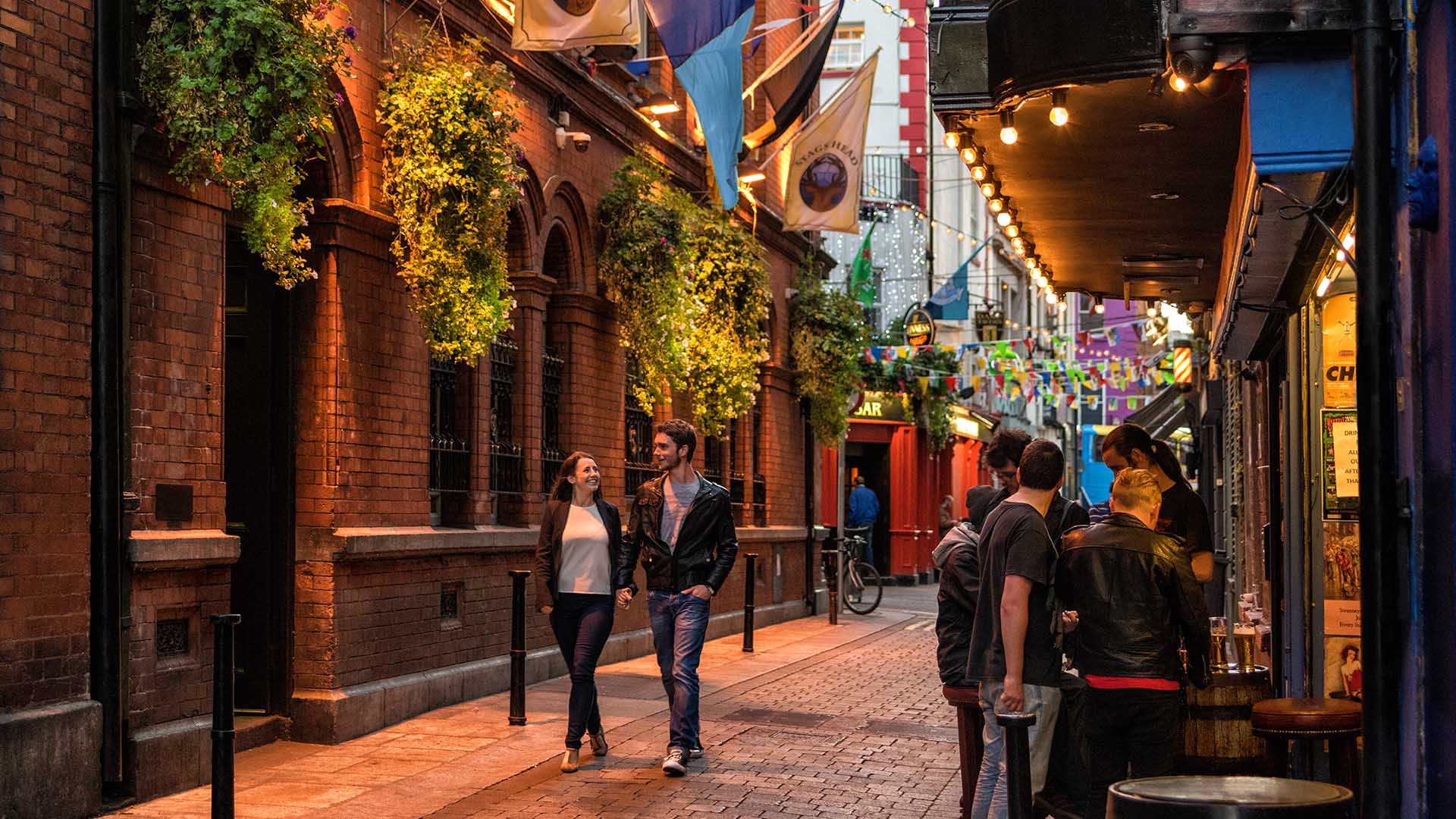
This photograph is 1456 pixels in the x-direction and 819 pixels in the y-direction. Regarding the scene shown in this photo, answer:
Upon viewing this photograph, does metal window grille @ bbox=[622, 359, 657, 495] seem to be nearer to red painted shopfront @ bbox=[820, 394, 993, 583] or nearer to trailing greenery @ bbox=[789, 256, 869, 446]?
trailing greenery @ bbox=[789, 256, 869, 446]

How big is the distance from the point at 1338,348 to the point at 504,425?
755cm

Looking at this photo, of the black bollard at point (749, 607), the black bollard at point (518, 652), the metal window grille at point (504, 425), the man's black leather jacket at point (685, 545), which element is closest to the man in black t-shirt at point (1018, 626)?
the man's black leather jacket at point (685, 545)

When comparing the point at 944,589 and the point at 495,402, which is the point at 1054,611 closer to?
the point at 944,589

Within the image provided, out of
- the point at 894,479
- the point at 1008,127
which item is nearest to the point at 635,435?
the point at 1008,127

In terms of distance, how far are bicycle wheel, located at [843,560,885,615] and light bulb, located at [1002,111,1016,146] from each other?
1702cm

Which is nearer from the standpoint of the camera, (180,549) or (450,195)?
(180,549)

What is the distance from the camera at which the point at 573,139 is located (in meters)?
14.8

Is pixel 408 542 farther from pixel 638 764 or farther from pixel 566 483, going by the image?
pixel 638 764

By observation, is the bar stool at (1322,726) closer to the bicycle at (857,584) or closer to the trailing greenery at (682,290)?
the trailing greenery at (682,290)

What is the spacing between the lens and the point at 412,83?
36.7 ft

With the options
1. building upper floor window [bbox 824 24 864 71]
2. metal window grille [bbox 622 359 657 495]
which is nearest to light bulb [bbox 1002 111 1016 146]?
metal window grille [bbox 622 359 657 495]

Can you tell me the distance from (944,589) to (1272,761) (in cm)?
161

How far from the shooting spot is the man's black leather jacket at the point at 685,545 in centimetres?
982

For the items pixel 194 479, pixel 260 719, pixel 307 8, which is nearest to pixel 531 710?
pixel 260 719
